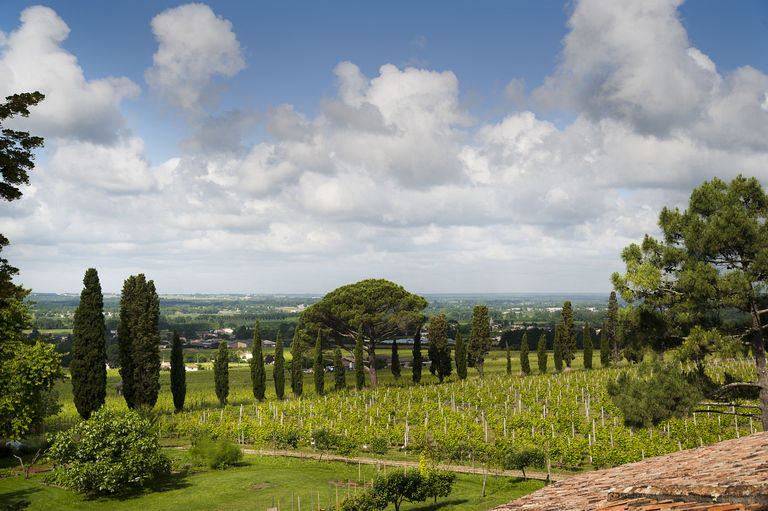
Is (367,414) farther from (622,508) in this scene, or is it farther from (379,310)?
(622,508)

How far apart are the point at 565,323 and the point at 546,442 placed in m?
45.9

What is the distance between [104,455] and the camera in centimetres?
1948

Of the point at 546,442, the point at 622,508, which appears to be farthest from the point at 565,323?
the point at 622,508

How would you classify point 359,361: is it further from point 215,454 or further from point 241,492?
point 241,492

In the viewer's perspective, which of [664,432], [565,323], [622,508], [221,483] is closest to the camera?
[622,508]

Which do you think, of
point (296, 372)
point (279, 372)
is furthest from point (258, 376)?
point (296, 372)

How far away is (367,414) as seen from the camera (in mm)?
38094

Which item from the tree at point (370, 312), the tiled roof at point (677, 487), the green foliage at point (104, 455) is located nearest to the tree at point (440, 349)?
the tree at point (370, 312)

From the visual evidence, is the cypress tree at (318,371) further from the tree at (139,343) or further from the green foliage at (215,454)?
the green foliage at (215,454)

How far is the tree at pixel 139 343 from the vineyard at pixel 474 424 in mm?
2942

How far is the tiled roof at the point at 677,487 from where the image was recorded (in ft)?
14.4

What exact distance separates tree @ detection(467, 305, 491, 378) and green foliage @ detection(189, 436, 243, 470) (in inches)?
1611

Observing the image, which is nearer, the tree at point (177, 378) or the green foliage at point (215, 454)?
the green foliage at point (215, 454)

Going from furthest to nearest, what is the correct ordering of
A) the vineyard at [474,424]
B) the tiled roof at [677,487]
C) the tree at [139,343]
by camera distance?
the tree at [139,343]
the vineyard at [474,424]
the tiled roof at [677,487]
